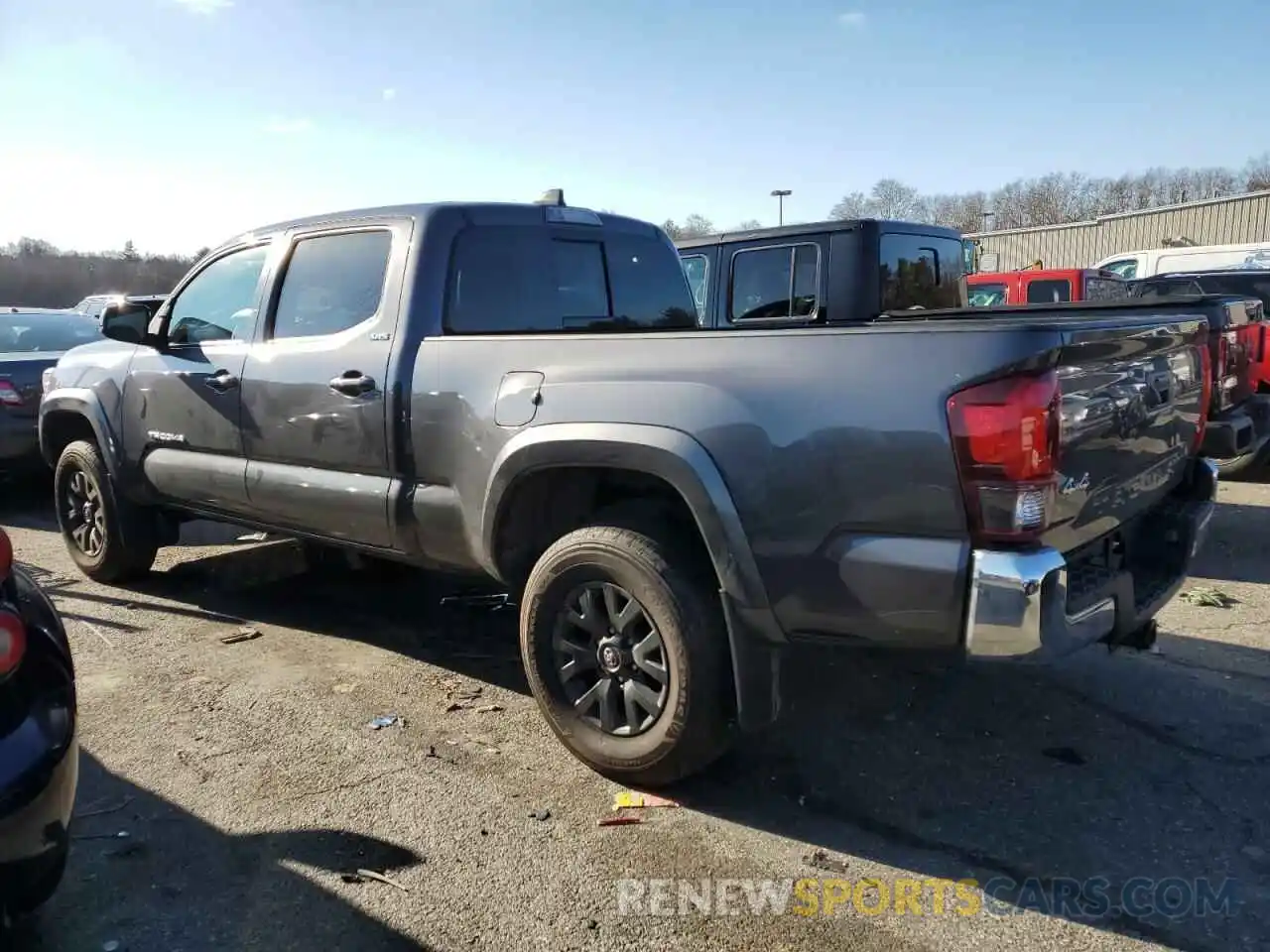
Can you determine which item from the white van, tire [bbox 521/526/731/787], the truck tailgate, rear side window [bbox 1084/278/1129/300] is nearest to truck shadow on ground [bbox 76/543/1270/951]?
tire [bbox 521/526/731/787]

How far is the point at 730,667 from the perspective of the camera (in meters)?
3.20

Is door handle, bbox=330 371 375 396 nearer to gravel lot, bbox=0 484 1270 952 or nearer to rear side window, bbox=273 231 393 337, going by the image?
rear side window, bbox=273 231 393 337

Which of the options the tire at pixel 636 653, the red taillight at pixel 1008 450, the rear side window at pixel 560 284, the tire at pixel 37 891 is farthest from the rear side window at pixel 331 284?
the red taillight at pixel 1008 450

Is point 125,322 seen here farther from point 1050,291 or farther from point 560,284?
point 1050,291

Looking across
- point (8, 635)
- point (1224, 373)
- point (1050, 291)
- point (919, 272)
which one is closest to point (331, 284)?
point (8, 635)

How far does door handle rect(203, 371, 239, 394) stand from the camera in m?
4.69

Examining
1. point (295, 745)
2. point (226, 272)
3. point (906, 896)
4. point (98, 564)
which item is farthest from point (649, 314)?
point (98, 564)

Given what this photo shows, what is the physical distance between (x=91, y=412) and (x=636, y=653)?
3.96 metres

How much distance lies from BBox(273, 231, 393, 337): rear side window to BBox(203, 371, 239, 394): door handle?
322 millimetres

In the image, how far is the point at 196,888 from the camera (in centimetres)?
283

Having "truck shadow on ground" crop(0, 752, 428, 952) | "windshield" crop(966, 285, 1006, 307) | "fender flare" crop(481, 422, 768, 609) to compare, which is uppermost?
"windshield" crop(966, 285, 1006, 307)

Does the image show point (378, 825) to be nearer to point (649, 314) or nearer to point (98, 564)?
point (649, 314)

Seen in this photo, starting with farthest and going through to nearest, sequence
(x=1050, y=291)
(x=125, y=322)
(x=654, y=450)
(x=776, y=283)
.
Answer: (x=1050, y=291) < (x=776, y=283) < (x=125, y=322) < (x=654, y=450)

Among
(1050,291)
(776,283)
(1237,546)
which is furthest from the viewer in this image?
(1050,291)
